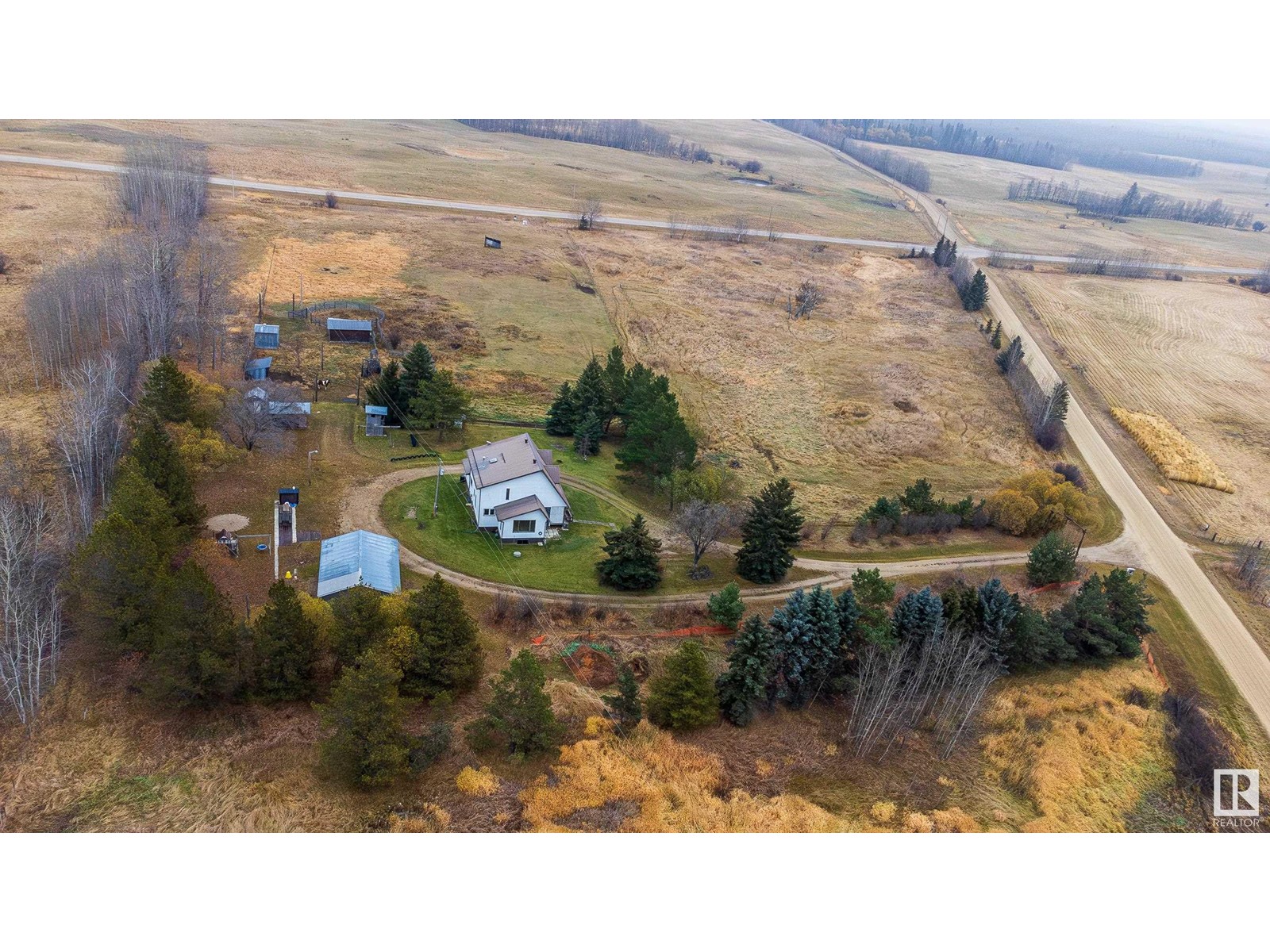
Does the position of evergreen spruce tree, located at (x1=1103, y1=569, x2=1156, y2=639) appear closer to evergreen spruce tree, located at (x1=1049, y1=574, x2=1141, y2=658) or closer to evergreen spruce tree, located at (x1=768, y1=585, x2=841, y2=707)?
evergreen spruce tree, located at (x1=1049, y1=574, x2=1141, y2=658)

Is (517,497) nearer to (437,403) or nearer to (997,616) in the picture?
(437,403)

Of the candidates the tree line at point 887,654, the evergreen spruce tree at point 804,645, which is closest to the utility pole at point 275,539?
the tree line at point 887,654

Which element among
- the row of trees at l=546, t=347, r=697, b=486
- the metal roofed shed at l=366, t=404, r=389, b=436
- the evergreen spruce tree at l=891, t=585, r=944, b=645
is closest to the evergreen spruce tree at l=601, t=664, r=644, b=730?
the evergreen spruce tree at l=891, t=585, r=944, b=645

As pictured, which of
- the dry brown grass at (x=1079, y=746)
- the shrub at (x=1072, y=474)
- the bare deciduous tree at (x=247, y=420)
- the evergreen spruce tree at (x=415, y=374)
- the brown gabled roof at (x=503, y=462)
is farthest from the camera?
the shrub at (x=1072, y=474)

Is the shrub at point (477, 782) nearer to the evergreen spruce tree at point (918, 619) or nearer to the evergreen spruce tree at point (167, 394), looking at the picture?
the evergreen spruce tree at point (918, 619)

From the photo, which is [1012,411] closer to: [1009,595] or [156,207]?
[1009,595]

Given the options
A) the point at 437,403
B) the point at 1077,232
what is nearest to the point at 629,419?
the point at 437,403

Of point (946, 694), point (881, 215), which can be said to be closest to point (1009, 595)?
point (946, 694)
